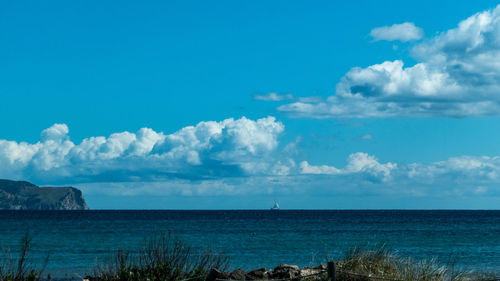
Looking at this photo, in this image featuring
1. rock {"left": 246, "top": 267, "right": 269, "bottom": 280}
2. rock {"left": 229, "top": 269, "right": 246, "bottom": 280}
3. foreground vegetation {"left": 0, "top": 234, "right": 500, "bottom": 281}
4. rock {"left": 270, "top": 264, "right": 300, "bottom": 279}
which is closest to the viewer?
rock {"left": 229, "top": 269, "right": 246, "bottom": 280}

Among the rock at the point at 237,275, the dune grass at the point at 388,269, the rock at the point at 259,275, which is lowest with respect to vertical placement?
the rock at the point at 259,275

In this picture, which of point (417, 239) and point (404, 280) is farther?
point (417, 239)

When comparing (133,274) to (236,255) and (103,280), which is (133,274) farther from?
(236,255)

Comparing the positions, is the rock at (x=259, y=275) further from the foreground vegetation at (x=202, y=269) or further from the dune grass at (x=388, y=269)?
the dune grass at (x=388, y=269)

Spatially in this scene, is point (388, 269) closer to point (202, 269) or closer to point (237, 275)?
point (237, 275)

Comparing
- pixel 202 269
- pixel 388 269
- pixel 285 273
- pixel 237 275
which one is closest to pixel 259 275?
pixel 285 273

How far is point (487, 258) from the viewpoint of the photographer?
3644 centimetres

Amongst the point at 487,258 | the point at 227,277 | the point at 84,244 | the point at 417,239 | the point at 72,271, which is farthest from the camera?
the point at 417,239

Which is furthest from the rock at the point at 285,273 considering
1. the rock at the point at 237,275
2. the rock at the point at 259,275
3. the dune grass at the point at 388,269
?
the rock at the point at 237,275

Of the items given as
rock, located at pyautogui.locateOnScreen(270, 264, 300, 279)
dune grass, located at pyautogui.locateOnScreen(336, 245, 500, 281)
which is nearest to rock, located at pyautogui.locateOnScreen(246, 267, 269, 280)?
rock, located at pyautogui.locateOnScreen(270, 264, 300, 279)

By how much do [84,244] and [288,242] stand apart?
15831mm

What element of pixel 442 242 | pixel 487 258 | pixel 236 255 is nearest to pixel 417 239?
pixel 442 242

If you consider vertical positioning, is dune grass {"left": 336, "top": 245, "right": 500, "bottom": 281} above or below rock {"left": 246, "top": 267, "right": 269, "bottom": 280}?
above

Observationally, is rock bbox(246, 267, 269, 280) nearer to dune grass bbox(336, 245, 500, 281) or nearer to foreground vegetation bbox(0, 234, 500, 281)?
foreground vegetation bbox(0, 234, 500, 281)
